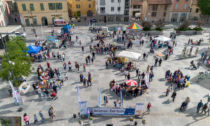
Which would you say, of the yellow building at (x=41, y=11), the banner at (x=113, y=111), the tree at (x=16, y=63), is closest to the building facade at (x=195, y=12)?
the yellow building at (x=41, y=11)

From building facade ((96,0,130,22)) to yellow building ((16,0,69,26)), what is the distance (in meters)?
10.9

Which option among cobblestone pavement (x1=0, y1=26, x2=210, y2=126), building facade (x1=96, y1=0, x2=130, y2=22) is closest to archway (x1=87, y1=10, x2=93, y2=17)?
building facade (x1=96, y1=0, x2=130, y2=22)

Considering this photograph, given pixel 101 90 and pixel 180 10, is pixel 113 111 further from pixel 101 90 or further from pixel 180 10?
pixel 180 10

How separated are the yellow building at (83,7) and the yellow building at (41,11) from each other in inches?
420

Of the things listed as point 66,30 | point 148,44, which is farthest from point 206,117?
point 66,30

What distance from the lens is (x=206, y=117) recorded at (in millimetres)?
14203


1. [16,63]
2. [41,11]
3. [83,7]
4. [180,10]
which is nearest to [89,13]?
[83,7]

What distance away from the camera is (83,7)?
56.3m

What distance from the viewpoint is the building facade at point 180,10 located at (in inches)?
1941

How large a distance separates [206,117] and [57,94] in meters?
14.7

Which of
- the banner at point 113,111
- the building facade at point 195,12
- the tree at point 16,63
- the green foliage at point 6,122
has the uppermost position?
the building facade at point 195,12

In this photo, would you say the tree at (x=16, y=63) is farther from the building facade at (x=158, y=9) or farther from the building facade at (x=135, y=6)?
the building facade at (x=135, y=6)

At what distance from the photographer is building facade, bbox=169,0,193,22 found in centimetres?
4931

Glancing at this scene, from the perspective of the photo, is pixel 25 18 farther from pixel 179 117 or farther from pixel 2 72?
pixel 179 117
